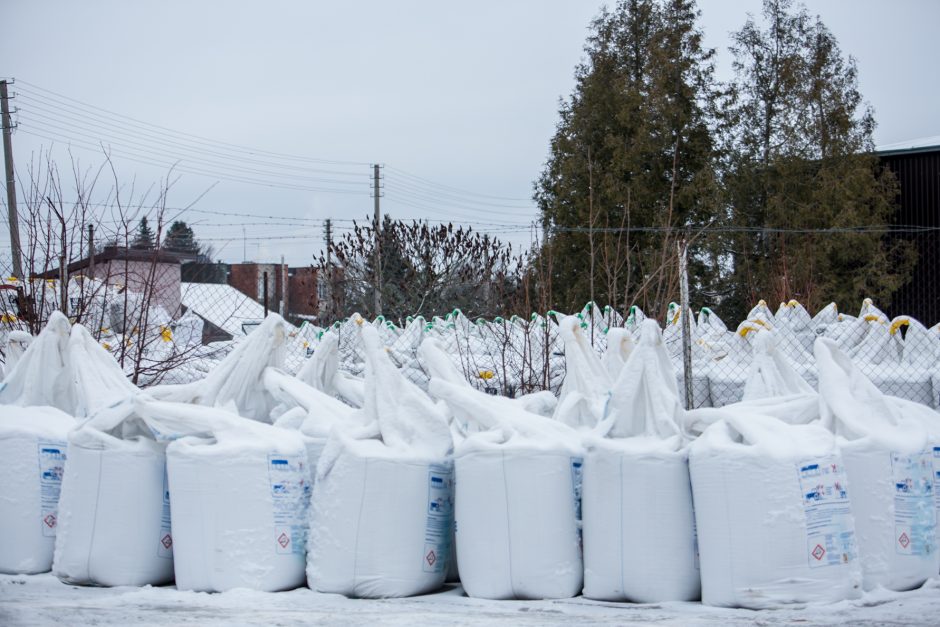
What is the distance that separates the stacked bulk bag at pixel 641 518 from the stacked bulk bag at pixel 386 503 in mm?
625

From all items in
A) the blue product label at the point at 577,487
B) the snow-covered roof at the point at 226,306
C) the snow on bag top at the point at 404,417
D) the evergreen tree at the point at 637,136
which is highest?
the evergreen tree at the point at 637,136

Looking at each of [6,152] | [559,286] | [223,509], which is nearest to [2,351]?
[223,509]

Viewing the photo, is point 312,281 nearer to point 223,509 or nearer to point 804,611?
point 223,509

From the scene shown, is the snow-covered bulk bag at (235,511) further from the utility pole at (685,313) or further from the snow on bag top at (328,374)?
the utility pole at (685,313)

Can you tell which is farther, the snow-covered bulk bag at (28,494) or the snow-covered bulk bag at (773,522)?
the snow-covered bulk bag at (28,494)

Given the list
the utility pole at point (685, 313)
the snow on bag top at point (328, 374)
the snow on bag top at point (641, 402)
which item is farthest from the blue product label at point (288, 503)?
the utility pole at point (685, 313)

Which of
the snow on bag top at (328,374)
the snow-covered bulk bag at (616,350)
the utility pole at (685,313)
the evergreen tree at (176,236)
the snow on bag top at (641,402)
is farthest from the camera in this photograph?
the evergreen tree at (176,236)

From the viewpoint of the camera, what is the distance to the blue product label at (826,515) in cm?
356

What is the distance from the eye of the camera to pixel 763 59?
2098cm

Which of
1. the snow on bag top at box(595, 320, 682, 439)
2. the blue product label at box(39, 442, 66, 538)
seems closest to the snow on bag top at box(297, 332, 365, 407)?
the blue product label at box(39, 442, 66, 538)

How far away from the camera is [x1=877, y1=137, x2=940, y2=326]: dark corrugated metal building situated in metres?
18.6

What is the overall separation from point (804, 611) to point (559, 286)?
1648 centimetres

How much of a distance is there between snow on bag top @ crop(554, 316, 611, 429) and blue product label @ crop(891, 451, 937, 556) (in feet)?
4.21

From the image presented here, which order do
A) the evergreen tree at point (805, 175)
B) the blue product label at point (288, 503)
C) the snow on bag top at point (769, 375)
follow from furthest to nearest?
the evergreen tree at point (805, 175) → the snow on bag top at point (769, 375) → the blue product label at point (288, 503)
